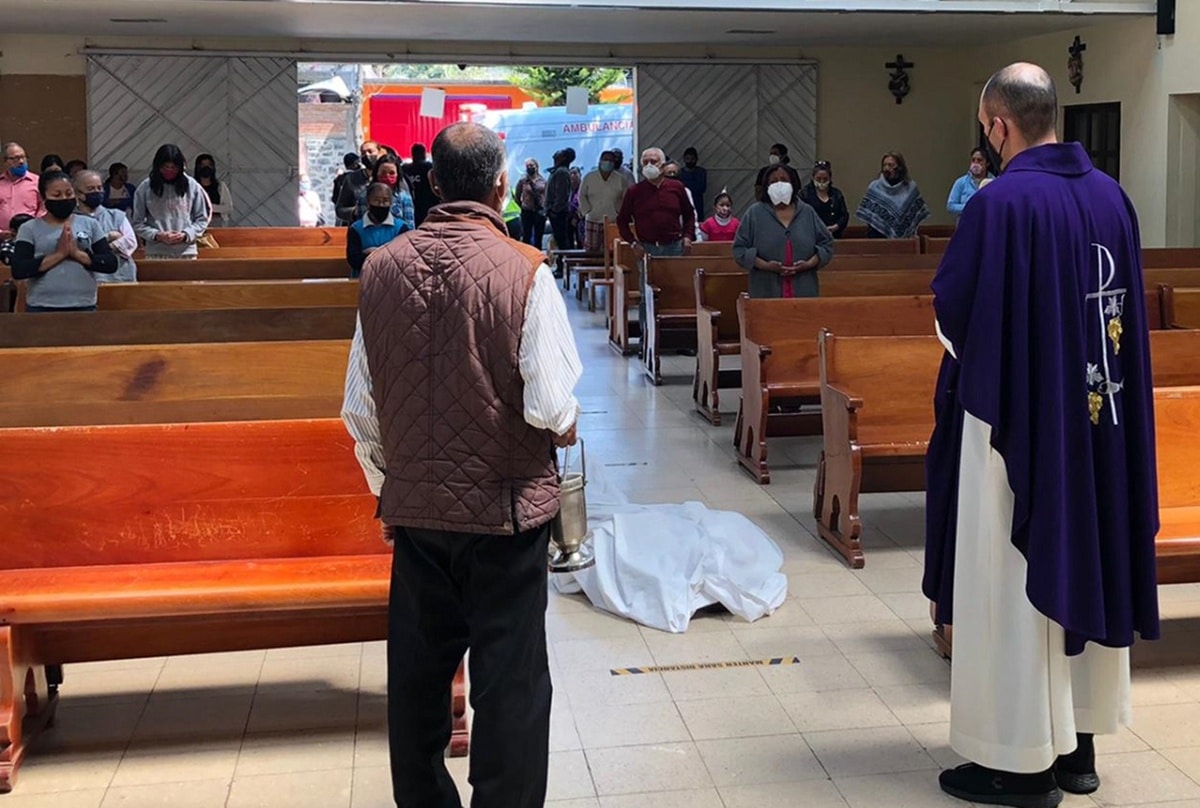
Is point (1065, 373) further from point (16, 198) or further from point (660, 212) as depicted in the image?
point (16, 198)

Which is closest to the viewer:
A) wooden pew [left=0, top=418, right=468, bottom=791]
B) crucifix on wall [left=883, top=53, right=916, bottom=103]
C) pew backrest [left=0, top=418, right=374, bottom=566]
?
wooden pew [left=0, top=418, right=468, bottom=791]

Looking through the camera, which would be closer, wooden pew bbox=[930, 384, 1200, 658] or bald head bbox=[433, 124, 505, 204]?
bald head bbox=[433, 124, 505, 204]

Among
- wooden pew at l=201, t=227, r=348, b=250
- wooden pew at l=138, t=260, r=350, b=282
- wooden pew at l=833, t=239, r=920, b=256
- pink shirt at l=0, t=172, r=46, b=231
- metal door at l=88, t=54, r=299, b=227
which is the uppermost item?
metal door at l=88, t=54, r=299, b=227

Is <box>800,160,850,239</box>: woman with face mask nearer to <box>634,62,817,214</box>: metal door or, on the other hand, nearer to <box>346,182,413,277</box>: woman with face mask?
→ <box>346,182,413,277</box>: woman with face mask

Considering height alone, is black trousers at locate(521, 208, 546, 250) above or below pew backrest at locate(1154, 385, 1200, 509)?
above

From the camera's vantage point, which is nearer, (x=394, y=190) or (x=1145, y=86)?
(x=394, y=190)

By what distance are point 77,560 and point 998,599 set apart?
2455mm

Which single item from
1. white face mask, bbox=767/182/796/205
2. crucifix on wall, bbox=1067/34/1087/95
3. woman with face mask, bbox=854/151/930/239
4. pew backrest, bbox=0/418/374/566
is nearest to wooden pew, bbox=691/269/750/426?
white face mask, bbox=767/182/796/205

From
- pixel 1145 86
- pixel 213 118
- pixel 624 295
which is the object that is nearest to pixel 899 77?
pixel 1145 86

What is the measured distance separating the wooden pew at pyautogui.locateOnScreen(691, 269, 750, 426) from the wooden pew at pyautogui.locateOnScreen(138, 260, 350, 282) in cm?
217

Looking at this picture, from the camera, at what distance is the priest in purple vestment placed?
3082 mm

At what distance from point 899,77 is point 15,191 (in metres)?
11.2

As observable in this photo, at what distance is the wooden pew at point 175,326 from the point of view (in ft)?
18.7

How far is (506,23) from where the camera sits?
1416 centimetres
